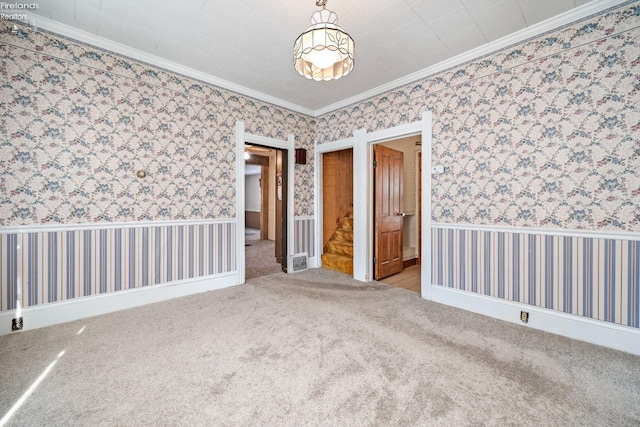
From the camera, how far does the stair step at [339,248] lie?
4605mm

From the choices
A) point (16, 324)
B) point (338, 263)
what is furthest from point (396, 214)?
point (16, 324)

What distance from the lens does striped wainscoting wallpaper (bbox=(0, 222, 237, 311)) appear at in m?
2.40

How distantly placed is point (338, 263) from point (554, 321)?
9.24 ft

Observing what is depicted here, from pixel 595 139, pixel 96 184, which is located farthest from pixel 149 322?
pixel 595 139

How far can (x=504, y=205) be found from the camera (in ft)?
8.92

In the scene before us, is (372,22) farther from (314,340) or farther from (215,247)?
(215,247)

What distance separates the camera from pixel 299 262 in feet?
14.8

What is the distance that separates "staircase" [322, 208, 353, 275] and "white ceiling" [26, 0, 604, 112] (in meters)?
2.69

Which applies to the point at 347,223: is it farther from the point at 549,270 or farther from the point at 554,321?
the point at 554,321

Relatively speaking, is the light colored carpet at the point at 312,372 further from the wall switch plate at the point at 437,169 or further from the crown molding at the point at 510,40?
the crown molding at the point at 510,40

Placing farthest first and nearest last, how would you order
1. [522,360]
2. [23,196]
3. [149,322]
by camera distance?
[149,322], [23,196], [522,360]

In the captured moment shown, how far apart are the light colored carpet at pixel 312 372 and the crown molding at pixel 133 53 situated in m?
2.81

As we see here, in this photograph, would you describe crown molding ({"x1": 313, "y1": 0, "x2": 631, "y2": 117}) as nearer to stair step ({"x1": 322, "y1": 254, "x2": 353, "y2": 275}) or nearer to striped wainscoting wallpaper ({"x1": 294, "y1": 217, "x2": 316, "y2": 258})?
striped wainscoting wallpaper ({"x1": 294, "y1": 217, "x2": 316, "y2": 258})

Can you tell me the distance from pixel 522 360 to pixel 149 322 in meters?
3.26
